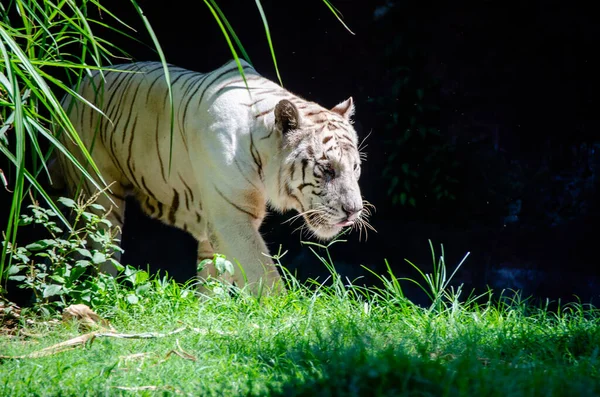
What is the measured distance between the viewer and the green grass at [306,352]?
2084 mm

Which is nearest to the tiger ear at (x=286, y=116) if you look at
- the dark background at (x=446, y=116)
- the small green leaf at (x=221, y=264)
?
the small green leaf at (x=221, y=264)

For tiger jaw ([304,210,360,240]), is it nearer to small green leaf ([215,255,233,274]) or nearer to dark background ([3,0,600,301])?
small green leaf ([215,255,233,274])

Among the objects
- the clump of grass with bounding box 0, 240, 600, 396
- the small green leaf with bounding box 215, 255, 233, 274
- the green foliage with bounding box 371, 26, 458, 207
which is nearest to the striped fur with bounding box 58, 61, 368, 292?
the small green leaf with bounding box 215, 255, 233, 274

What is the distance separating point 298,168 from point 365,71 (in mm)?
3509

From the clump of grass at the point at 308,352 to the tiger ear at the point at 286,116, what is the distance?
3.05 ft

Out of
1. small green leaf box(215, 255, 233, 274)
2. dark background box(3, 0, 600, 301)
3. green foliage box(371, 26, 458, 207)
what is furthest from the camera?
green foliage box(371, 26, 458, 207)

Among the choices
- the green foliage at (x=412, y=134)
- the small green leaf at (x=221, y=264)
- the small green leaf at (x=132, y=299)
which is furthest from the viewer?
the green foliage at (x=412, y=134)

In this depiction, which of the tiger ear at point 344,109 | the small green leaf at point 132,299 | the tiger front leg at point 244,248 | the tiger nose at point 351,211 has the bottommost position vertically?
the small green leaf at point 132,299

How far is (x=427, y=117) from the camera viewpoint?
283 inches

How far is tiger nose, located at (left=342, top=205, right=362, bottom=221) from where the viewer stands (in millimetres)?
3984

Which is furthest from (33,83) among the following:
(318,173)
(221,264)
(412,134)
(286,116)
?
(412,134)

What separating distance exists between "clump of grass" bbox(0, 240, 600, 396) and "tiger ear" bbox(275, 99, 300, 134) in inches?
36.5

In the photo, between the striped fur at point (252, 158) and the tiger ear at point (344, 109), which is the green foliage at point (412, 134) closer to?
the tiger ear at point (344, 109)

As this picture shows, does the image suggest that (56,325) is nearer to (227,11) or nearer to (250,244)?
(250,244)
